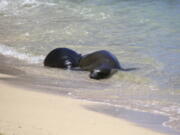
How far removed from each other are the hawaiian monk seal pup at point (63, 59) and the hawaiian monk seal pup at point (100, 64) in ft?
0.39

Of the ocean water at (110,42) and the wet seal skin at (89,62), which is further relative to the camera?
the wet seal skin at (89,62)

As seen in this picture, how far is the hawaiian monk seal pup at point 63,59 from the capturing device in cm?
834

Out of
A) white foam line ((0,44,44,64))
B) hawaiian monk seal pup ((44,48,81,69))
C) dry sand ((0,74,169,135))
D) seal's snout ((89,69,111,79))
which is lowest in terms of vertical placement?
white foam line ((0,44,44,64))

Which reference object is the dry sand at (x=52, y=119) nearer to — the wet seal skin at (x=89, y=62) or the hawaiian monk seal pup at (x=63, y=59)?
the wet seal skin at (x=89, y=62)

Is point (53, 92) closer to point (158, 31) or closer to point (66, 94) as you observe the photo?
point (66, 94)

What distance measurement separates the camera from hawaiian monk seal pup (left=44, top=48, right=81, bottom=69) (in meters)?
8.34

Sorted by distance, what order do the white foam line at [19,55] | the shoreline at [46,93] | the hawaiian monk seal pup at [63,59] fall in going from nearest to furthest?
the shoreline at [46,93] < the hawaiian monk seal pup at [63,59] < the white foam line at [19,55]

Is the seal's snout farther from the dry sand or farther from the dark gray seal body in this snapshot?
the dry sand

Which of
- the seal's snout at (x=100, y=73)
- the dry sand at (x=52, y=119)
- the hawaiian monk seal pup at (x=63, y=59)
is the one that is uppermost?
the dry sand at (x=52, y=119)

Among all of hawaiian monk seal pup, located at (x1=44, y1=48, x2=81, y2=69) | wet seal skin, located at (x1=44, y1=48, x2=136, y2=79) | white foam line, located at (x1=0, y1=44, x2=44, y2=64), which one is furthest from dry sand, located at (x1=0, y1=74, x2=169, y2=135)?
white foam line, located at (x1=0, y1=44, x2=44, y2=64)

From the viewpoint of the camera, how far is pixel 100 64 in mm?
7957

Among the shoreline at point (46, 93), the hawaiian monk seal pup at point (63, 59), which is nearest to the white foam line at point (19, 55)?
the hawaiian monk seal pup at point (63, 59)

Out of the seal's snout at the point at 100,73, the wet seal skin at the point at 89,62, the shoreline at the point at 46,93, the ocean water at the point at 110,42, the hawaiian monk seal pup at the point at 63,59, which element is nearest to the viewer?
the shoreline at the point at 46,93

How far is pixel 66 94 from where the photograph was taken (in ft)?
21.2
